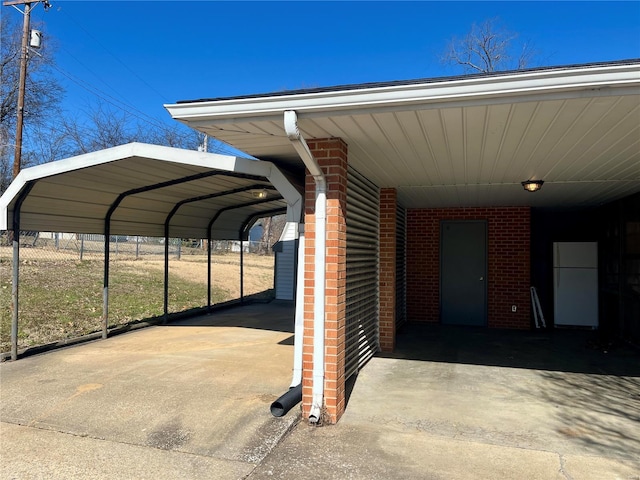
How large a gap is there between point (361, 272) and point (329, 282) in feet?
5.37

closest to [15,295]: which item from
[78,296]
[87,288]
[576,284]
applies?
[78,296]

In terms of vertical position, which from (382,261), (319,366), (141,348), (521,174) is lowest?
(141,348)

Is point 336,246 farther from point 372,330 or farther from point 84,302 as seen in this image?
point 84,302

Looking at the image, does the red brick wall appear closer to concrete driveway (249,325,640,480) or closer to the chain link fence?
concrete driveway (249,325,640,480)

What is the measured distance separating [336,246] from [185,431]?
1.92m

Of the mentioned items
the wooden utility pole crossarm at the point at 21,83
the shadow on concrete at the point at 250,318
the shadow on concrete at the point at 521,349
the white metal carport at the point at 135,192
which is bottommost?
the shadow on concrete at the point at 250,318

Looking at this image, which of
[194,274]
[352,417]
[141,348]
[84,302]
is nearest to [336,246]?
Result: [352,417]

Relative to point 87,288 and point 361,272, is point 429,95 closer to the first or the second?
point 361,272

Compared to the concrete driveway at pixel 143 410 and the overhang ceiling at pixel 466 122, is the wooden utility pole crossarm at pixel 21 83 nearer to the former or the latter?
the concrete driveway at pixel 143 410

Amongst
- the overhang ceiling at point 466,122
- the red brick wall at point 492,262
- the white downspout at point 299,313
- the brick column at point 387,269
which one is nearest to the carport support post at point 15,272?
the overhang ceiling at point 466,122

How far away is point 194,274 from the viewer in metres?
16.9

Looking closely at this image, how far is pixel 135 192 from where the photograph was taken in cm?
674

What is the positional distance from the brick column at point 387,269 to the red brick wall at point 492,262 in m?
2.77

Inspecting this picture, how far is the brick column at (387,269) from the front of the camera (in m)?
6.29
